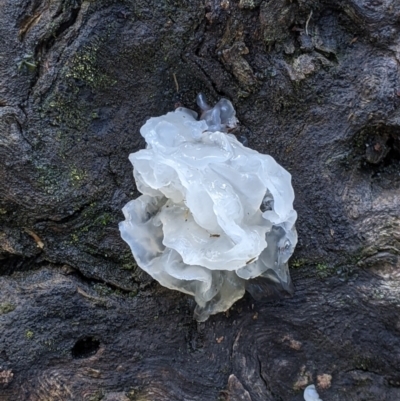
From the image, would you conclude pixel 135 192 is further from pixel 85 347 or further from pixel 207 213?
pixel 85 347

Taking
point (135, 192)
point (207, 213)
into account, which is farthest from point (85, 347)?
point (207, 213)

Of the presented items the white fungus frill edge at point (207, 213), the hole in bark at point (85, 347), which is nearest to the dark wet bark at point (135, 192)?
the hole in bark at point (85, 347)

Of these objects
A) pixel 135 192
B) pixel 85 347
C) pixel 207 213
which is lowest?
pixel 85 347

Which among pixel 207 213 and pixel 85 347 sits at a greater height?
pixel 207 213

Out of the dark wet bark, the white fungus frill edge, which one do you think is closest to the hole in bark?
the dark wet bark

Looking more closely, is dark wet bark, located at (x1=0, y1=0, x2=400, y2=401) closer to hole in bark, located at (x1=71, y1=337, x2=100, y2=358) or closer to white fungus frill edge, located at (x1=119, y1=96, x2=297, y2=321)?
hole in bark, located at (x1=71, y1=337, x2=100, y2=358)

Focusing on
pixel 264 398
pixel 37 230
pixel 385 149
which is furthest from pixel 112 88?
pixel 264 398
